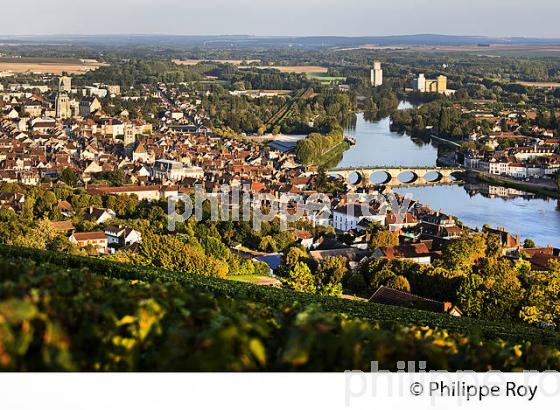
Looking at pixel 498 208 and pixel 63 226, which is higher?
pixel 63 226

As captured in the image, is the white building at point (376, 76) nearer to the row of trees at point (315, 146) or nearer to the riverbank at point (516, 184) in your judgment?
the row of trees at point (315, 146)

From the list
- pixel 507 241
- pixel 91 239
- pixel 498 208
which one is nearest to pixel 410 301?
pixel 507 241

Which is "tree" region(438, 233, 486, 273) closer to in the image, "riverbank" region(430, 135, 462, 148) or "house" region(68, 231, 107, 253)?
"house" region(68, 231, 107, 253)

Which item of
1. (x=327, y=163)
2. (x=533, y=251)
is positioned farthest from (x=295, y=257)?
(x=327, y=163)

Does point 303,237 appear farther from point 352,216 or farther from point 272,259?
point 352,216

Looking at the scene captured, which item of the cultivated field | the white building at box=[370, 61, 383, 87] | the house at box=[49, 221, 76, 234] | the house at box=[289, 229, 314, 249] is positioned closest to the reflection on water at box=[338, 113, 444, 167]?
the house at box=[289, 229, 314, 249]

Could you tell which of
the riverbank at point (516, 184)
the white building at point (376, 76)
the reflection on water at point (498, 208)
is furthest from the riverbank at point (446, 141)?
the white building at point (376, 76)
